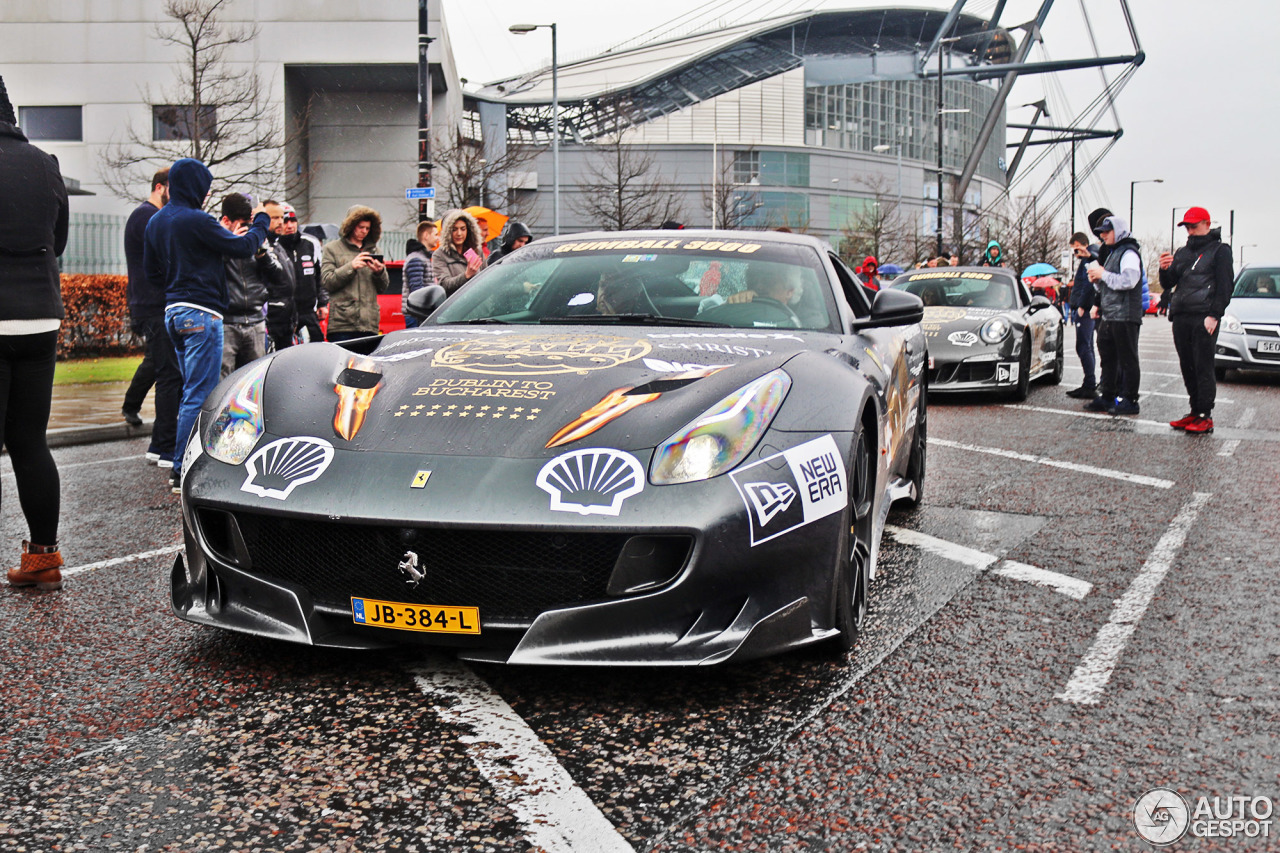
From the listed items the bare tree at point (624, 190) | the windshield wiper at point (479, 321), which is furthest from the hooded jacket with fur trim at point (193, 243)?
the bare tree at point (624, 190)

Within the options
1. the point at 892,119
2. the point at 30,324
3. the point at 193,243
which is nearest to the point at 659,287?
the point at 30,324

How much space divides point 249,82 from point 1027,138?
70039 millimetres

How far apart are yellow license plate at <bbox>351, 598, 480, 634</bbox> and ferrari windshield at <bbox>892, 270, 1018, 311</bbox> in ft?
34.6

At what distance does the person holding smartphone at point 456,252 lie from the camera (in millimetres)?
8812

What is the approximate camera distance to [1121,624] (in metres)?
3.78

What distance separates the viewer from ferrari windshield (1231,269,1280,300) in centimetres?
1543

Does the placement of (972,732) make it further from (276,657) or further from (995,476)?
(995,476)

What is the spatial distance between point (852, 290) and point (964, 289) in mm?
8516

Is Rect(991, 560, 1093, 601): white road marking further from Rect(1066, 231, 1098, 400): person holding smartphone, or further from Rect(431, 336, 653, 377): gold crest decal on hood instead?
Rect(1066, 231, 1098, 400): person holding smartphone

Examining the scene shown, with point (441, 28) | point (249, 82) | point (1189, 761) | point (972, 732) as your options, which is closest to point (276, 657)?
point (972, 732)

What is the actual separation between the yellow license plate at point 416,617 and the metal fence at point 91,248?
1975cm

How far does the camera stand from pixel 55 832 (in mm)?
2238

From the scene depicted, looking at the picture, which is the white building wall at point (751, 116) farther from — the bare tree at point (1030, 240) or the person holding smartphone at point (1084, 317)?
the person holding smartphone at point (1084, 317)

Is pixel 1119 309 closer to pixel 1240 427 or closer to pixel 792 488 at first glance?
pixel 1240 427
